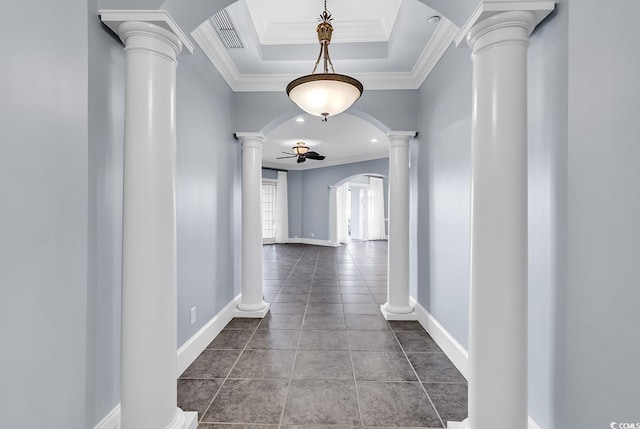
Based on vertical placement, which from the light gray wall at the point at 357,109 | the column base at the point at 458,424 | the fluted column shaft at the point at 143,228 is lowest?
the column base at the point at 458,424

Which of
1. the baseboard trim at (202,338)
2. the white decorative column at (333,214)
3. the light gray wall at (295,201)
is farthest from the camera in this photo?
the light gray wall at (295,201)

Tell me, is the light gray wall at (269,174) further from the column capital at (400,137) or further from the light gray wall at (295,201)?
the column capital at (400,137)

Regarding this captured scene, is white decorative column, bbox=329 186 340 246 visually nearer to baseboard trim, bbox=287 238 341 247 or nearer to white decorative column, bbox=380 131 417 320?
baseboard trim, bbox=287 238 341 247

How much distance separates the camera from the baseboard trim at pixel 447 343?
2242 mm

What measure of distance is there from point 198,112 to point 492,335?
9.09 ft

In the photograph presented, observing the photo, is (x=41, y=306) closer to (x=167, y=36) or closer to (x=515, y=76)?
(x=167, y=36)

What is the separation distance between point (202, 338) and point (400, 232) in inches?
95.4

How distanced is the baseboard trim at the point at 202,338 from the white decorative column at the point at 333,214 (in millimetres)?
7400

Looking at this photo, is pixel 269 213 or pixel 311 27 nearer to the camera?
pixel 311 27

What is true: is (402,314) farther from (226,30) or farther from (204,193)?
(226,30)

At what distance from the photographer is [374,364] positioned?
8.05 ft

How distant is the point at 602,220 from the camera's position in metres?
1.15

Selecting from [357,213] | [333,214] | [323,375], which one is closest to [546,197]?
[323,375]

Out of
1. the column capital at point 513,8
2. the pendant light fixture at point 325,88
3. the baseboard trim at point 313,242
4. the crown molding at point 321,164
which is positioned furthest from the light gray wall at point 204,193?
the baseboard trim at point 313,242
